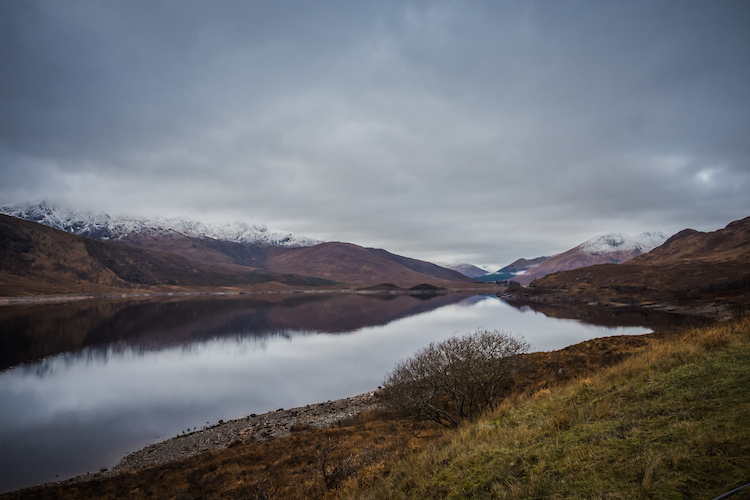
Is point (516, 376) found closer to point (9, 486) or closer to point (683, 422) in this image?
point (683, 422)

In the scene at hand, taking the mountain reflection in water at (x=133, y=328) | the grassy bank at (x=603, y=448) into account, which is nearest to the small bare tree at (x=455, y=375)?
the grassy bank at (x=603, y=448)

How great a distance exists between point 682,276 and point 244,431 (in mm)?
104172

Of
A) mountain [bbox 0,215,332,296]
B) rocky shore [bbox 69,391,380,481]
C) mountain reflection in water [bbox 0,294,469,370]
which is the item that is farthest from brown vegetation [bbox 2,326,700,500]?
mountain [bbox 0,215,332,296]

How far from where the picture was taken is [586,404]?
665cm

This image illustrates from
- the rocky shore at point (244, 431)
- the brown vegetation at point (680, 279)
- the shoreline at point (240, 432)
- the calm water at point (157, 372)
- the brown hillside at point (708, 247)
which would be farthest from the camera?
the brown hillside at point (708, 247)

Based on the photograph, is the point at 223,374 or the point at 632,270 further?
the point at 632,270

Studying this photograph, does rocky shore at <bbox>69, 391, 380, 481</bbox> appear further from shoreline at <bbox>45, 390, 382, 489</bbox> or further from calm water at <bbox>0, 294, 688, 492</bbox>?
calm water at <bbox>0, 294, 688, 492</bbox>

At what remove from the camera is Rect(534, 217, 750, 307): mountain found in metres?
65.4

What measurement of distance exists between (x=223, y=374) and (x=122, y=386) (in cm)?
739

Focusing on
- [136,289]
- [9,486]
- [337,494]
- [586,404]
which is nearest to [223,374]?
[9,486]

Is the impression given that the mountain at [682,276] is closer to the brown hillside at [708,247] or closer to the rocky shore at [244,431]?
the brown hillside at [708,247]

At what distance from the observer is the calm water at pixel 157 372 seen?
Result: 57.8 feet

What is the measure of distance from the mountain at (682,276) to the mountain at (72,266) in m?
156

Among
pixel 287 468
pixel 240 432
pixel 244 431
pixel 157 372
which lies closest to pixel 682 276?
pixel 244 431
